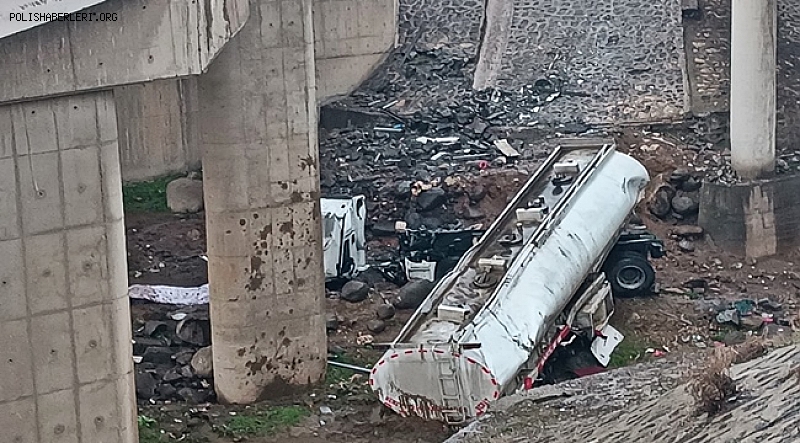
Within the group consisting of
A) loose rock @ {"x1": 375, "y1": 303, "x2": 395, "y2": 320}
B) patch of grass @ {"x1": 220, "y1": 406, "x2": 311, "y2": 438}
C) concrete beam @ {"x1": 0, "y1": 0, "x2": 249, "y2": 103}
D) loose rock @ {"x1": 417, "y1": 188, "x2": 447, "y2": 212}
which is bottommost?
patch of grass @ {"x1": 220, "y1": 406, "x2": 311, "y2": 438}

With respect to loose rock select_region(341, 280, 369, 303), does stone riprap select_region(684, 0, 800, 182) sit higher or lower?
higher

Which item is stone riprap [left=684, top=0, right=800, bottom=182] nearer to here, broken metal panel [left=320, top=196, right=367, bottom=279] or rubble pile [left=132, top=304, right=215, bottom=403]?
broken metal panel [left=320, top=196, right=367, bottom=279]

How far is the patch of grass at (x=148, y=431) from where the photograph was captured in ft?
61.3

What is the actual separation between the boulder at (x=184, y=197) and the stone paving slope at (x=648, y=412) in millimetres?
14369

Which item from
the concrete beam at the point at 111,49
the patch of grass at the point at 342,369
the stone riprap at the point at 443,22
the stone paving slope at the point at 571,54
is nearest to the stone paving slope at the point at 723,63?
the stone paving slope at the point at 571,54

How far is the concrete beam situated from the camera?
13734mm

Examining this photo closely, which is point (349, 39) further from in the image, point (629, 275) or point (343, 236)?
point (629, 275)

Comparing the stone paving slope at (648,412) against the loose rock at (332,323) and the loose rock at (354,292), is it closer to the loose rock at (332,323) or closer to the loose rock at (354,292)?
the loose rock at (332,323)

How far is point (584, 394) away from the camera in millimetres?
15898

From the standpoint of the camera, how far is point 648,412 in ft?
44.0

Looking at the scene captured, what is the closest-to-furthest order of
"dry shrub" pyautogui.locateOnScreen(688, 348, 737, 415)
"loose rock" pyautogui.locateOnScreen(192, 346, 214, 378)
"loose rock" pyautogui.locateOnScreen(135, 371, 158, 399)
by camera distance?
1. "dry shrub" pyautogui.locateOnScreen(688, 348, 737, 415)
2. "loose rock" pyautogui.locateOnScreen(135, 371, 158, 399)
3. "loose rock" pyautogui.locateOnScreen(192, 346, 214, 378)

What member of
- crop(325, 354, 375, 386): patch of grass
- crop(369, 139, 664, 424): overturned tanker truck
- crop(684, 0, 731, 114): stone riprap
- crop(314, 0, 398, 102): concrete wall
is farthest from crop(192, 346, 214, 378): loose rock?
crop(684, 0, 731, 114): stone riprap

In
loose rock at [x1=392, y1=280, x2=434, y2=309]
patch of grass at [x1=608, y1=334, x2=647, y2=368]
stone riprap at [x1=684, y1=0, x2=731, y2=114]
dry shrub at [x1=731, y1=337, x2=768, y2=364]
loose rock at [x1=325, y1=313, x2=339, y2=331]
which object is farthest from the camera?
stone riprap at [x1=684, y1=0, x2=731, y2=114]

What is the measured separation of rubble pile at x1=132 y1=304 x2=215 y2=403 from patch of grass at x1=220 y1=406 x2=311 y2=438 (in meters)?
0.93
